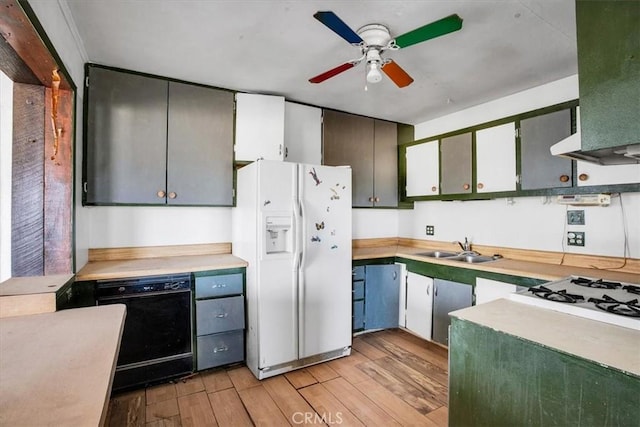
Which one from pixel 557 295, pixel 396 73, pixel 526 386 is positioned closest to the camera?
pixel 526 386

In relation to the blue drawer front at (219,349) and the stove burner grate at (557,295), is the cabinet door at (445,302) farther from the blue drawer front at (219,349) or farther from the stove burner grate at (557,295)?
the blue drawer front at (219,349)

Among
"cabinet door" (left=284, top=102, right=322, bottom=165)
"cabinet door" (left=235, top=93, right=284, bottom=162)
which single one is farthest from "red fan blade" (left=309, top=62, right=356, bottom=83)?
"cabinet door" (left=284, top=102, right=322, bottom=165)

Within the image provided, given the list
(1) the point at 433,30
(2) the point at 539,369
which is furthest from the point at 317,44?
(2) the point at 539,369

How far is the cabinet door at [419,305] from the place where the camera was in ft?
9.82

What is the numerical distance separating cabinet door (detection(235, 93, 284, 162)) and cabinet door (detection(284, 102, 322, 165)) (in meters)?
0.17

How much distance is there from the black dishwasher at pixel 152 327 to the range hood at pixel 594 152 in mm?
2378

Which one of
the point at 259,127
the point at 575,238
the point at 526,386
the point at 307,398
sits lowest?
the point at 307,398

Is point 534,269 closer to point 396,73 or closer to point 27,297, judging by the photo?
point 396,73

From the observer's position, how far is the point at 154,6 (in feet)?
5.55

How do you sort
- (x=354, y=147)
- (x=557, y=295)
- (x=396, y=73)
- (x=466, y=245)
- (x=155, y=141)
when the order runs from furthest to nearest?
(x=354, y=147)
(x=466, y=245)
(x=155, y=141)
(x=396, y=73)
(x=557, y=295)

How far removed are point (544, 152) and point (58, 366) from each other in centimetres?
310

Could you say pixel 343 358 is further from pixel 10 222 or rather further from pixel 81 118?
pixel 81 118

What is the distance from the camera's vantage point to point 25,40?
1.30 meters

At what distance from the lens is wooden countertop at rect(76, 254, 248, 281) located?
214 centimetres
